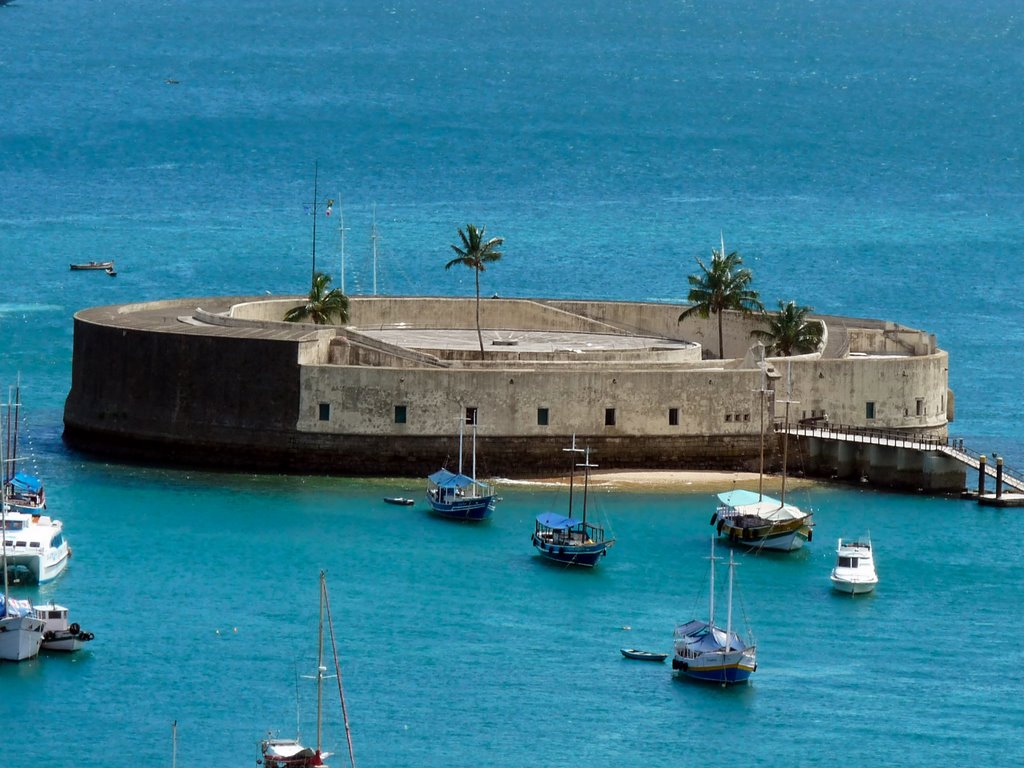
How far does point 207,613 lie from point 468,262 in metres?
26.5

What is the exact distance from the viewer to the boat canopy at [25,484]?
9156 centimetres

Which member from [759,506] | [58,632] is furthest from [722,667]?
[58,632]

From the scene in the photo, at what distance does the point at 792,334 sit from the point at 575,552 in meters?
21.3

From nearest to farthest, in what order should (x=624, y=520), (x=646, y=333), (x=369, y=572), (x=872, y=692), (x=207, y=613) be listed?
(x=872, y=692)
(x=207, y=613)
(x=369, y=572)
(x=624, y=520)
(x=646, y=333)

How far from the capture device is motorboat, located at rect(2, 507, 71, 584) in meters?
82.0

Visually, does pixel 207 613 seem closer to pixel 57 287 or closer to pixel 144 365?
pixel 144 365

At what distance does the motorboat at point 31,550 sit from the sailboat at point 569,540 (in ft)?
45.4

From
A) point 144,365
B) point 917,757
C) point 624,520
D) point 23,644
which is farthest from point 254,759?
point 144,365

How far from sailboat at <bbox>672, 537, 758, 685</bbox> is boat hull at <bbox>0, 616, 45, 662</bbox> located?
15.9 metres

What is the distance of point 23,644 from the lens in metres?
74.4

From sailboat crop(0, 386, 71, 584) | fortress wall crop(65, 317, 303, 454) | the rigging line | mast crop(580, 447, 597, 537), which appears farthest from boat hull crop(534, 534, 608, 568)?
fortress wall crop(65, 317, 303, 454)

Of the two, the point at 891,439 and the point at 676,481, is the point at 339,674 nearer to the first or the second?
the point at 676,481

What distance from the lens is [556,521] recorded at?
86.7 metres

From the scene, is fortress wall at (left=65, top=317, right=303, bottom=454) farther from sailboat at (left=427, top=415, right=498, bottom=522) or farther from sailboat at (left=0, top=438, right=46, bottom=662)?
sailboat at (left=0, top=438, right=46, bottom=662)
